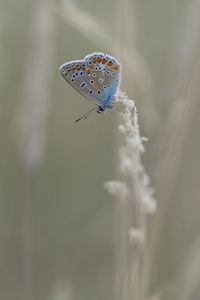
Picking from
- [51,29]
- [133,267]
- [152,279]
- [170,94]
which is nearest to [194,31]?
[170,94]

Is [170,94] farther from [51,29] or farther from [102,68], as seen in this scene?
[51,29]

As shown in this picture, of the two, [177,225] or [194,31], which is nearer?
[194,31]

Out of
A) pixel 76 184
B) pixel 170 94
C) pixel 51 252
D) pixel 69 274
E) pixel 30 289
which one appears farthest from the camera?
pixel 76 184

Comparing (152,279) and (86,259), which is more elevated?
(86,259)

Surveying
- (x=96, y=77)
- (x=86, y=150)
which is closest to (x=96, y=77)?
(x=96, y=77)

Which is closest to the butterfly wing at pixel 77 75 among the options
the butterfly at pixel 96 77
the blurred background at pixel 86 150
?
the butterfly at pixel 96 77

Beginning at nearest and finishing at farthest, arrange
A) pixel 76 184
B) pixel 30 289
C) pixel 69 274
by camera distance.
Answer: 1. pixel 30 289
2. pixel 69 274
3. pixel 76 184

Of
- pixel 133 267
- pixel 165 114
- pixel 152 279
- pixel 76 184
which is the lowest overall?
pixel 133 267

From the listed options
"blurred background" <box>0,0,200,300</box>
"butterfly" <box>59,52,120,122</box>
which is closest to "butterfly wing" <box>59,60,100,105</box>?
"butterfly" <box>59,52,120,122</box>

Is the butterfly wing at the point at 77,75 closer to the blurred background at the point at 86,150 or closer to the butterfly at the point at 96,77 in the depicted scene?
the butterfly at the point at 96,77
